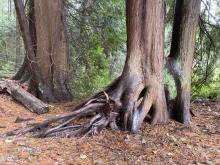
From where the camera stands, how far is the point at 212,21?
8.91m

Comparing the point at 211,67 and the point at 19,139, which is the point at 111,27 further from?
the point at 19,139

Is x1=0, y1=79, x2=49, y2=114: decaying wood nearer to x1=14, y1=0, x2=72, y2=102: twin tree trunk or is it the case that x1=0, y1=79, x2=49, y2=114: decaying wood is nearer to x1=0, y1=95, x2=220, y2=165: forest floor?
x1=0, y1=95, x2=220, y2=165: forest floor

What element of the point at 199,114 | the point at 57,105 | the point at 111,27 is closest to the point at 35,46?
the point at 57,105

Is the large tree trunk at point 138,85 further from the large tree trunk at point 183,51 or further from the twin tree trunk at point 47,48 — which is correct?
the twin tree trunk at point 47,48

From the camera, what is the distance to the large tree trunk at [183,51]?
254 inches

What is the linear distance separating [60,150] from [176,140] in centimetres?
171

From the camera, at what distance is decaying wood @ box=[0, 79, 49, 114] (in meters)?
6.55

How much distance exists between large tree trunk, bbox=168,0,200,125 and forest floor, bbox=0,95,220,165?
42 cm

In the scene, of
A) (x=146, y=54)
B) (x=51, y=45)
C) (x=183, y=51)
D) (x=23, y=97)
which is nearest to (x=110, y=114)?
(x=146, y=54)

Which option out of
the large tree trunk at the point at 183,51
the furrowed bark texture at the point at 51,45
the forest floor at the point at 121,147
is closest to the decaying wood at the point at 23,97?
the forest floor at the point at 121,147

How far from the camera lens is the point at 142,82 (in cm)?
605

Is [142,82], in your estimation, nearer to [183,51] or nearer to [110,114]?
[110,114]

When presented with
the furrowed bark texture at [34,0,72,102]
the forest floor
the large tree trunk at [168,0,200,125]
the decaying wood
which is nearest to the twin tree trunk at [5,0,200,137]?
the large tree trunk at [168,0,200,125]

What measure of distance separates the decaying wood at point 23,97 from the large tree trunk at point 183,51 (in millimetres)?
2292
